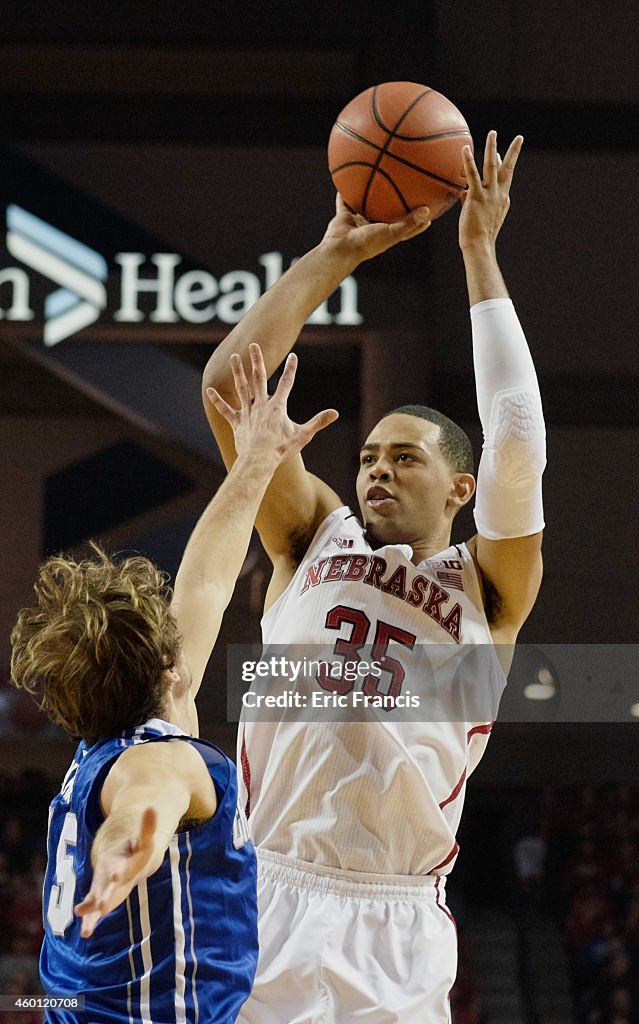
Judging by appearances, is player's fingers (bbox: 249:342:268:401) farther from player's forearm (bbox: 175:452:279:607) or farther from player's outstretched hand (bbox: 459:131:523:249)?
player's outstretched hand (bbox: 459:131:523:249)

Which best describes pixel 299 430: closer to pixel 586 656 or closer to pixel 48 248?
pixel 586 656

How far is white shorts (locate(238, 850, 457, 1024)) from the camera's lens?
2.52 meters

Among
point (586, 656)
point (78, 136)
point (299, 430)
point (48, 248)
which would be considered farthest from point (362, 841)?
point (78, 136)

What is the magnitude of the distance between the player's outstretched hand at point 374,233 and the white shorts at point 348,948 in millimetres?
1445

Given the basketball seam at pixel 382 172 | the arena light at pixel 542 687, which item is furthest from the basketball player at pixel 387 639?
the arena light at pixel 542 687

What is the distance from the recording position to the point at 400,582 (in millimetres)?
2840

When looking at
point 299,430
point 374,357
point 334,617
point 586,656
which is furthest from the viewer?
point 374,357

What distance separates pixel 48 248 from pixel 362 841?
470 cm

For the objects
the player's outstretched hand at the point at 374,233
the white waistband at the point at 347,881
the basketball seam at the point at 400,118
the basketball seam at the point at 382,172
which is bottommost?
the white waistband at the point at 347,881

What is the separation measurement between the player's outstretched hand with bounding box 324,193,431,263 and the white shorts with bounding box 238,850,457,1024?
1.45 meters

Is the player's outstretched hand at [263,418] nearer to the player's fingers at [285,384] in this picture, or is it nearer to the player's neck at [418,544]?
the player's fingers at [285,384]

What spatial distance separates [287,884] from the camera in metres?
2.66

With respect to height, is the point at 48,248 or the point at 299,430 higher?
the point at 48,248

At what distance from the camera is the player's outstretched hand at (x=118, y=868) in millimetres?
1393
